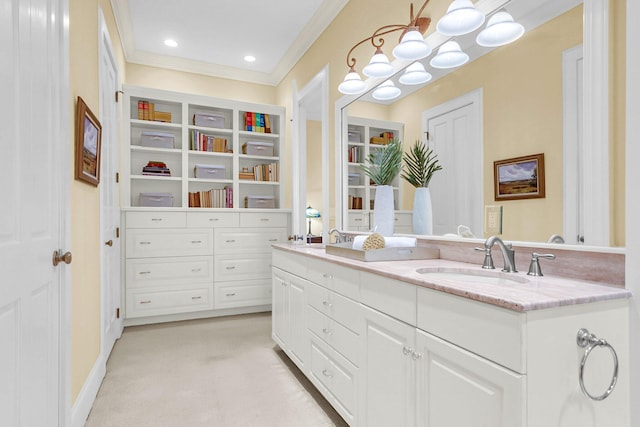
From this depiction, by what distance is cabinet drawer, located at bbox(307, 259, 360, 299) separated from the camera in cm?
165

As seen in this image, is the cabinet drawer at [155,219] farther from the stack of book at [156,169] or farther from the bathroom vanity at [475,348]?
the bathroom vanity at [475,348]

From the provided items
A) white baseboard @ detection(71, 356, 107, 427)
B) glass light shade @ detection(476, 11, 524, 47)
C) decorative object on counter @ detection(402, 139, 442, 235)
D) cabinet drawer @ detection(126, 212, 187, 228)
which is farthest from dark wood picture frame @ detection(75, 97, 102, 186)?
glass light shade @ detection(476, 11, 524, 47)

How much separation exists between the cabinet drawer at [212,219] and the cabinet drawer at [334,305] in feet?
6.41

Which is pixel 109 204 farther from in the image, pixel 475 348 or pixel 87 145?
pixel 475 348

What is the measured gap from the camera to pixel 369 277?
4.99 feet

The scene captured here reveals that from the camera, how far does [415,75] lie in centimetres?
204

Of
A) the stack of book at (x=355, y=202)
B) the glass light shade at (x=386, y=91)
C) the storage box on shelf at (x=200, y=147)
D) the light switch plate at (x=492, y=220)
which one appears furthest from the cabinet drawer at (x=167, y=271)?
the light switch plate at (x=492, y=220)

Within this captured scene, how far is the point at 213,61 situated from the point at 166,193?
5.51 ft

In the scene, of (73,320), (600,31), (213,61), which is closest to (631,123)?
(600,31)

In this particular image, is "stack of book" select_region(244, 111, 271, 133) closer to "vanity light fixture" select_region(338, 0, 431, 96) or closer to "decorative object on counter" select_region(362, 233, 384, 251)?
"vanity light fixture" select_region(338, 0, 431, 96)

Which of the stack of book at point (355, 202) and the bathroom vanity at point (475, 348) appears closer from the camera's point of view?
the bathroom vanity at point (475, 348)

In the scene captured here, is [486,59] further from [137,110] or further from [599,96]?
[137,110]

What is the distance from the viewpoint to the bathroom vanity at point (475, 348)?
2.85ft

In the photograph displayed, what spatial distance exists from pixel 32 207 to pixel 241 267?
8.97 ft
